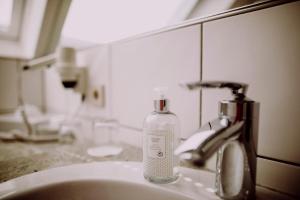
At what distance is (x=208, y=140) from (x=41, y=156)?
0.50 m

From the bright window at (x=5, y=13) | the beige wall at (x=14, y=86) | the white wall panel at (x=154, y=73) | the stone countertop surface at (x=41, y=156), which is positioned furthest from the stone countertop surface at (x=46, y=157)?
the bright window at (x=5, y=13)

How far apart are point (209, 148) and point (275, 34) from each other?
265mm

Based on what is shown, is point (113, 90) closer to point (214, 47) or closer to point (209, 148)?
point (214, 47)

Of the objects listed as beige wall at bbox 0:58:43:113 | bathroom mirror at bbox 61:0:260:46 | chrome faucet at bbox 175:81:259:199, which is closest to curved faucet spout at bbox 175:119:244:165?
chrome faucet at bbox 175:81:259:199

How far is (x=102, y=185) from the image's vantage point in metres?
0.45

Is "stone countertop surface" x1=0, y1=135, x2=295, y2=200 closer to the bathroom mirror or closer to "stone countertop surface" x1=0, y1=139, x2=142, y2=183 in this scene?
"stone countertop surface" x1=0, y1=139, x2=142, y2=183

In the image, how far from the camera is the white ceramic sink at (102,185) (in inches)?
15.5

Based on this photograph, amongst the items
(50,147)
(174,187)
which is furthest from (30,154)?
(174,187)

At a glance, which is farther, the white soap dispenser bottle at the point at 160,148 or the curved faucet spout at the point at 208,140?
the white soap dispenser bottle at the point at 160,148

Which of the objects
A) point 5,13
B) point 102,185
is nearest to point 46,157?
point 102,185

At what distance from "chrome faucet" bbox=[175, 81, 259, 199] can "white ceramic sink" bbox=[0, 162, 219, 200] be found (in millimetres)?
44

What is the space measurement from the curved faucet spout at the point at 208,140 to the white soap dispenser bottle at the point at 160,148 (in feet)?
0.38

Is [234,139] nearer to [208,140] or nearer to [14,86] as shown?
[208,140]

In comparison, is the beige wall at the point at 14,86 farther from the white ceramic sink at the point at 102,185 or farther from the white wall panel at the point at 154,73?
the white ceramic sink at the point at 102,185
